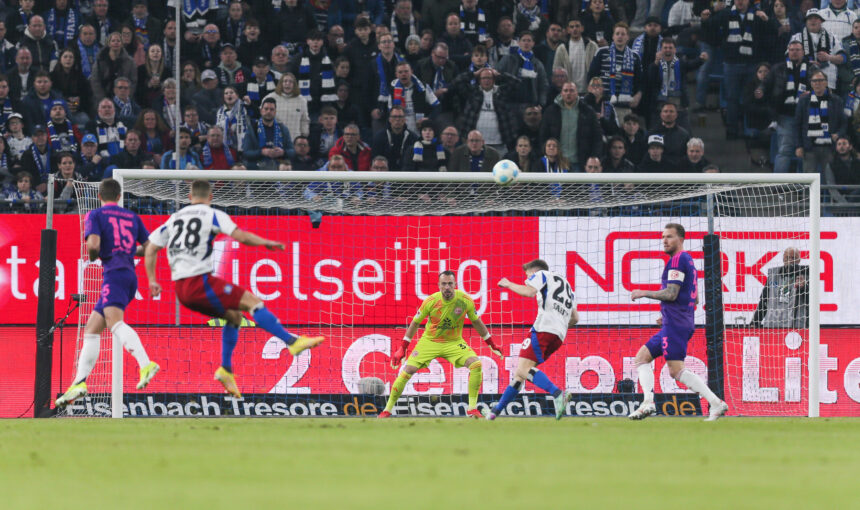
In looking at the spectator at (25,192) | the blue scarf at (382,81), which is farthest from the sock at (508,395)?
the spectator at (25,192)

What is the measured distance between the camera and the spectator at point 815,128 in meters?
19.0

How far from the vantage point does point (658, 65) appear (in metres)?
19.6

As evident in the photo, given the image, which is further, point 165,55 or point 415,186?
point 165,55

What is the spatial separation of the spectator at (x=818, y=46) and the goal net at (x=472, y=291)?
12.1 ft

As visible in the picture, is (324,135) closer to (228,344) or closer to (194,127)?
(194,127)

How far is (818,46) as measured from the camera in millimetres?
19984

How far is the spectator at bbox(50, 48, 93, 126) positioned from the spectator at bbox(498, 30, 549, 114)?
22.8 feet

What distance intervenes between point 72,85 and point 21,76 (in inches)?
33.0

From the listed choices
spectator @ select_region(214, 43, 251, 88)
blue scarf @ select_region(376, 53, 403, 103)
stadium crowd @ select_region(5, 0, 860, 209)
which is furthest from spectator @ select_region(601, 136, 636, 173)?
spectator @ select_region(214, 43, 251, 88)
